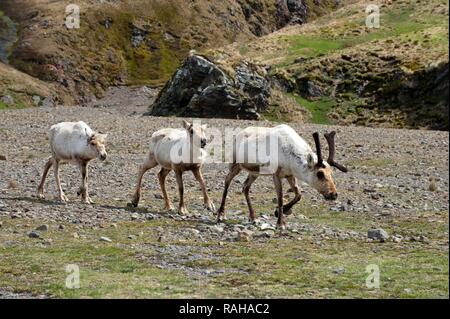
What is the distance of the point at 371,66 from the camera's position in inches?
3314

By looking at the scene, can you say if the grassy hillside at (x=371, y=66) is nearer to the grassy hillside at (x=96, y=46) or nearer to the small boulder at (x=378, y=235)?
the small boulder at (x=378, y=235)

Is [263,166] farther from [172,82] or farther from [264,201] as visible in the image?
[172,82]

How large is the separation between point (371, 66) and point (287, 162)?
225 feet

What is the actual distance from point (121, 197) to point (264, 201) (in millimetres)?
5509

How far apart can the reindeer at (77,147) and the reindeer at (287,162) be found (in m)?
5.47

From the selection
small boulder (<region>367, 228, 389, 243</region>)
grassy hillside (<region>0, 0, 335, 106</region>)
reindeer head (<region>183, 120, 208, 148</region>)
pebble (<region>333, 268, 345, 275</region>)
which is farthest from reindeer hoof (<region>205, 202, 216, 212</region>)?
grassy hillside (<region>0, 0, 335, 106</region>)

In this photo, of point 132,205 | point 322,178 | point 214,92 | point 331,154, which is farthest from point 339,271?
point 214,92

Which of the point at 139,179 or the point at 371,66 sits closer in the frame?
the point at 139,179

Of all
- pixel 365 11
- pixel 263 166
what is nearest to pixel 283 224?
pixel 263 166

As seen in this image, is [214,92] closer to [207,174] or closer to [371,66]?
[371,66]

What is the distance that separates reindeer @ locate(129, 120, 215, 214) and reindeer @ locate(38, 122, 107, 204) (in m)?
1.82

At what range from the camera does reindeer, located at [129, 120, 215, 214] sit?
2148cm

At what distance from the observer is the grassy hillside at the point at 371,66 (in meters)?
72.6
